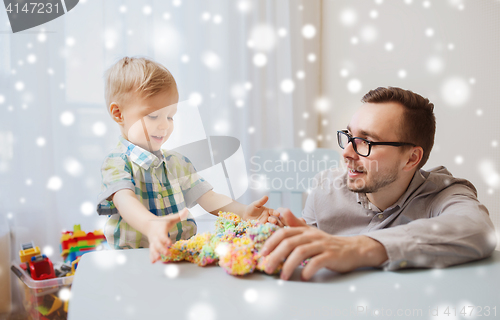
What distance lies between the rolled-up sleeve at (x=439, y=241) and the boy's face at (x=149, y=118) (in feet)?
1.78

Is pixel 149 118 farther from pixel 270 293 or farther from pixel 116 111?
pixel 270 293

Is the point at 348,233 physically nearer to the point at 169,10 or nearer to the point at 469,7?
the point at 469,7

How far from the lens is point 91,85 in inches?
65.6

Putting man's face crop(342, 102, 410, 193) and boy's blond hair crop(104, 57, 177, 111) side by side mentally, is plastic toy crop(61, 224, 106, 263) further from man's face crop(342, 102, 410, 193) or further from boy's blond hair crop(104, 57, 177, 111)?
man's face crop(342, 102, 410, 193)

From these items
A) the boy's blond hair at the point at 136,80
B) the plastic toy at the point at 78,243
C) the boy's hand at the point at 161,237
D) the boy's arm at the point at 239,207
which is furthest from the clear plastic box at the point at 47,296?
the boy's hand at the point at 161,237

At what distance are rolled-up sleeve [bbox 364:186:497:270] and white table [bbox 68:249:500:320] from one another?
20mm

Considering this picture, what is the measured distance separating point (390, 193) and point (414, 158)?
0.12 metres

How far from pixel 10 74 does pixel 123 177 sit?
1.18 metres

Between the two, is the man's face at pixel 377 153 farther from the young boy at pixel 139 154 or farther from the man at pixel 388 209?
the young boy at pixel 139 154

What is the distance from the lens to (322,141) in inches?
93.0

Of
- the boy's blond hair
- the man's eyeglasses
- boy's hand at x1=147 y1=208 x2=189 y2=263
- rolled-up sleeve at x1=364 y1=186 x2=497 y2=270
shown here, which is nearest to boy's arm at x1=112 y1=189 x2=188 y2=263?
boy's hand at x1=147 y1=208 x2=189 y2=263

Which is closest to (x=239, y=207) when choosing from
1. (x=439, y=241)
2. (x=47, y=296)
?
(x=439, y=241)

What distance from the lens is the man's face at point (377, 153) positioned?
0.91 metres

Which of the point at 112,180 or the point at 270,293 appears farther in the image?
the point at 112,180
